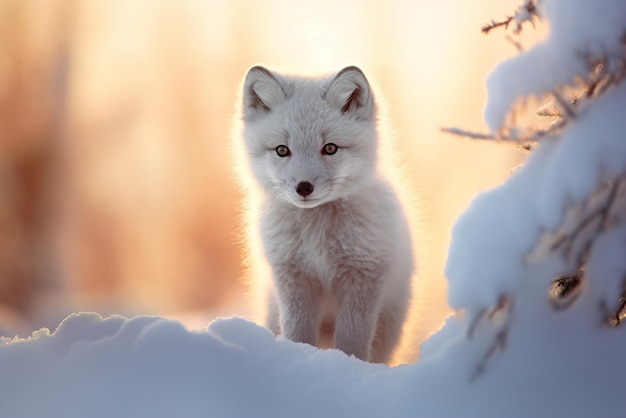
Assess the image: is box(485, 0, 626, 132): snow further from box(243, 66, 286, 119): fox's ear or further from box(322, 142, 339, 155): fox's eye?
box(243, 66, 286, 119): fox's ear

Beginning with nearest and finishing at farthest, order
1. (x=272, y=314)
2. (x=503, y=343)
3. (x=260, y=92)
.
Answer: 1. (x=503, y=343)
2. (x=260, y=92)
3. (x=272, y=314)

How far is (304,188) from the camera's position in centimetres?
283

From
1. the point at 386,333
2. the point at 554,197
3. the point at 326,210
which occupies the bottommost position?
the point at 386,333

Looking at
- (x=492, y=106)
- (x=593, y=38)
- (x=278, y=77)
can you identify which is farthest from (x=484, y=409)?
(x=278, y=77)

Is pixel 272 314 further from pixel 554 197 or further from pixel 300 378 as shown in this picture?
pixel 554 197

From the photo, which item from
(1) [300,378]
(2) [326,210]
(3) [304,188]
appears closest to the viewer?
(1) [300,378]

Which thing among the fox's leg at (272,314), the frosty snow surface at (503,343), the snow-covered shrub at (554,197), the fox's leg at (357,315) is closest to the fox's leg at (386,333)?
the fox's leg at (357,315)

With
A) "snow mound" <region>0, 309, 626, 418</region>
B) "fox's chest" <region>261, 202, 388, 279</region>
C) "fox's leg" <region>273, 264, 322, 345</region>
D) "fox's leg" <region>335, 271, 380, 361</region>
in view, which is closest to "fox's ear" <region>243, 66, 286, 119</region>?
"fox's chest" <region>261, 202, 388, 279</region>

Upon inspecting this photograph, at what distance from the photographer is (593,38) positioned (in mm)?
1667

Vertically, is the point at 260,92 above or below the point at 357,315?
above

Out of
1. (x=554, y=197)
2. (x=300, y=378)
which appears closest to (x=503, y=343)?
(x=554, y=197)

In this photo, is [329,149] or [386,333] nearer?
[329,149]

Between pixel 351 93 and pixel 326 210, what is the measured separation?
1.96 ft

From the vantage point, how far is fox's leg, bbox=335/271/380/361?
10.0 ft
